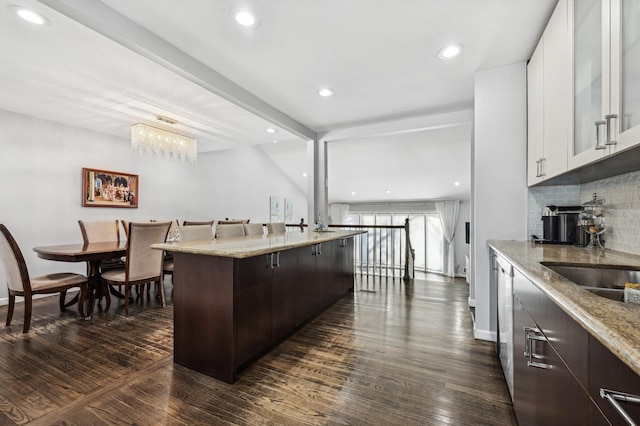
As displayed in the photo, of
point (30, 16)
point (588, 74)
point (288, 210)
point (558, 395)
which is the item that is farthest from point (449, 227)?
point (30, 16)

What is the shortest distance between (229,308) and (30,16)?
2443 mm

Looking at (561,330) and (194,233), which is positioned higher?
(194,233)

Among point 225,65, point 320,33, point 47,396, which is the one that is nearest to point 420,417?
point 47,396

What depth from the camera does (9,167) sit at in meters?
3.69

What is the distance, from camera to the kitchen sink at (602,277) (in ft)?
3.92

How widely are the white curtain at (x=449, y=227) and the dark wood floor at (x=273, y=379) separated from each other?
6.12m

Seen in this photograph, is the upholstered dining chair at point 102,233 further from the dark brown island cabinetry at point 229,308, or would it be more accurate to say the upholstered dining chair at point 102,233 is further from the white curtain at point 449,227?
the white curtain at point 449,227

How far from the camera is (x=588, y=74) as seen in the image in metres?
1.39

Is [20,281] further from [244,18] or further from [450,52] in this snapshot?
[450,52]

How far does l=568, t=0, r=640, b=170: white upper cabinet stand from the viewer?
3.52 ft

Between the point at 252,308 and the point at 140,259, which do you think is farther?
the point at 140,259

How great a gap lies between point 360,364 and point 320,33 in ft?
8.41

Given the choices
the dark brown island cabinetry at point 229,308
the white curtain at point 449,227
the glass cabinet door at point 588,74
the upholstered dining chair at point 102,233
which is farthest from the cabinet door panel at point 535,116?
the white curtain at point 449,227

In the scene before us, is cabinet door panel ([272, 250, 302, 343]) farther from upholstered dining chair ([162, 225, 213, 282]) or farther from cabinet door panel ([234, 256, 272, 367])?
upholstered dining chair ([162, 225, 213, 282])
